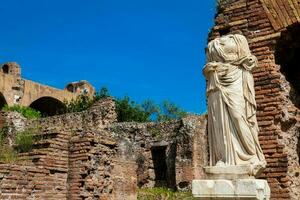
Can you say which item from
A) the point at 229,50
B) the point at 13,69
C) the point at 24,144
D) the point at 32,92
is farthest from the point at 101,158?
the point at 32,92

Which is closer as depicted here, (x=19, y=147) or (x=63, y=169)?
(x=63, y=169)

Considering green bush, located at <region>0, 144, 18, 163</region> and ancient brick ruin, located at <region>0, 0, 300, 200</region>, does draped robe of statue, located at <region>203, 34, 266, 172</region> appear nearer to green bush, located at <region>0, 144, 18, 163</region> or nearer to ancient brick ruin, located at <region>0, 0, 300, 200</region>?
ancient brick ruin, located at <region>0, 0, 300, 200</region>

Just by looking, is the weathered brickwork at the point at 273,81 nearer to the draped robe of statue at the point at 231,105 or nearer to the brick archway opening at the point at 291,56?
the brick archway opening at the point at 291,56

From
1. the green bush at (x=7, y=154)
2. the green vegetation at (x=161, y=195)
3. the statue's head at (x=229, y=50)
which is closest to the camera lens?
the statue's head at (x=229, y=50)

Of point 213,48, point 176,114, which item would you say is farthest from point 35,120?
point 213,48

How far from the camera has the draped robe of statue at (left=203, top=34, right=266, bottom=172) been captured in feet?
17.4

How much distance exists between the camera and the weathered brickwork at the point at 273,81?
817cm

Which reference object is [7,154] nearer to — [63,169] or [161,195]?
[63,169]

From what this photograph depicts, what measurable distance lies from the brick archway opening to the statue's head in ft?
11.2

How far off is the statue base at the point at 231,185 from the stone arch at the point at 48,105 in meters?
33.4

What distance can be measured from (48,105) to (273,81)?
108ft

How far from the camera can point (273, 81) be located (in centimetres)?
854

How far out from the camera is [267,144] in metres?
8.30

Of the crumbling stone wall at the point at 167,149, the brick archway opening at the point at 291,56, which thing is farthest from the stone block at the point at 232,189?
the crumbling stone wall at the point at 167,149
